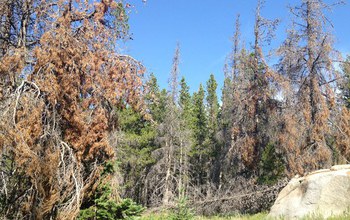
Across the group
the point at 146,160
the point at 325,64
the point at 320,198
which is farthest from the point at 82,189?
the point at 146,160

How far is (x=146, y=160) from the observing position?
36719mm

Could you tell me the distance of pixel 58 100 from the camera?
7.12 metres

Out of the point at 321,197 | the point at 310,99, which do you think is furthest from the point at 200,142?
the point at 321,197

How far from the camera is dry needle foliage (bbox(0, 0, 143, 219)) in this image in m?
6.52

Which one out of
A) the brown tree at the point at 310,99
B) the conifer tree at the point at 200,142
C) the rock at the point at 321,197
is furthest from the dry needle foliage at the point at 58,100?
the conifer tree at the point at 200,142

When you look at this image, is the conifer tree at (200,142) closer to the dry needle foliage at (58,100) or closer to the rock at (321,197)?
the rock at (321,197)

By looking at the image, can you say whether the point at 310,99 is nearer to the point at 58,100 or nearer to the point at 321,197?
the point at 321,197

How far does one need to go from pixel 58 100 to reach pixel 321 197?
25.8 feet

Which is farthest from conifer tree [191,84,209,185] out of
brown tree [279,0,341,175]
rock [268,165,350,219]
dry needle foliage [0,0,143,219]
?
dry needle foliage [0,0,143,219]

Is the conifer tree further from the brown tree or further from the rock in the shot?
the rock

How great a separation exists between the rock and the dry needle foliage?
6.20 meters

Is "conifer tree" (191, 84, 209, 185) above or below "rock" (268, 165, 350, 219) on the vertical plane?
above

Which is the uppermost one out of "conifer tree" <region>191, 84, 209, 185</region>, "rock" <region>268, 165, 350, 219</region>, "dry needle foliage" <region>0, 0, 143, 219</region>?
"conifer tree" <region>191, 84, 209, 185</region>

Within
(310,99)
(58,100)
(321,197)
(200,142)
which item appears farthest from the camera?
(200,142)
